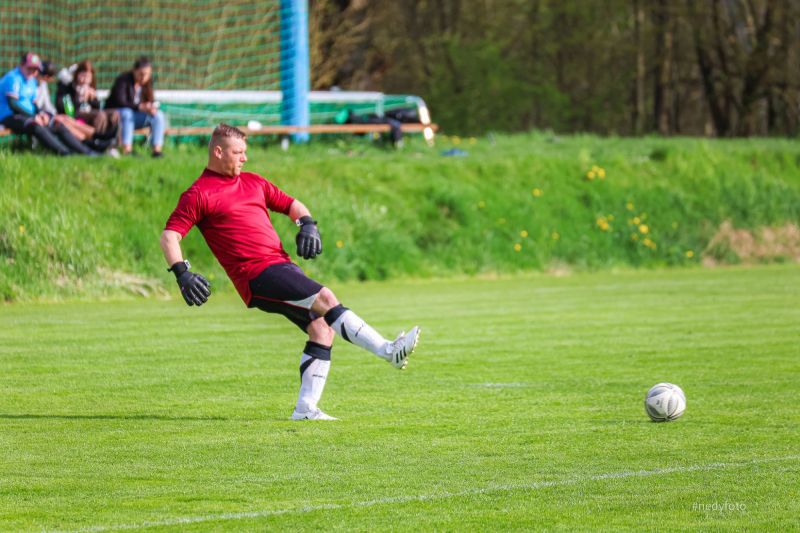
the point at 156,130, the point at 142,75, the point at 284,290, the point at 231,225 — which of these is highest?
the point at 142,75

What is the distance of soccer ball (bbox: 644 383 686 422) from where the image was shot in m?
9.99

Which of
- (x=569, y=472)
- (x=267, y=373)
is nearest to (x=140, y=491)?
(x=569, y=472)

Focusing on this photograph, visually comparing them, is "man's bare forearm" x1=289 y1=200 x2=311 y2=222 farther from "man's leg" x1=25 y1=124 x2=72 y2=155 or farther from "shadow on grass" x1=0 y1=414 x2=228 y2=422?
"man's leg" x1=25 y1=124 x2=72 y2=155

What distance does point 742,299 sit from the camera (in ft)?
66.5

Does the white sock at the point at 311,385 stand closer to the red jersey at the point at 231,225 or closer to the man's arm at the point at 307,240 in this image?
the red jersey at the point at 231,225

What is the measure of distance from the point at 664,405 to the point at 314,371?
2332 millimetres

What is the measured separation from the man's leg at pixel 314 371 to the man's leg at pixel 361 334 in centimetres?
18

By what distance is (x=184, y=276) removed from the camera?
32.6 feet

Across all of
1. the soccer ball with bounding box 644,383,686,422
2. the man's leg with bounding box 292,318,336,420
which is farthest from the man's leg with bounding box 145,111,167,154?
the soccer ball with bounding box 644,383,686,422

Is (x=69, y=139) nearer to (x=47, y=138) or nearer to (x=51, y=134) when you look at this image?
(x=51, y=134)

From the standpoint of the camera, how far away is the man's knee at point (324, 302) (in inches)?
398

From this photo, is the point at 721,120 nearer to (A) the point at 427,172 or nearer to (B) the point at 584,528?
(A) the point at 427,172

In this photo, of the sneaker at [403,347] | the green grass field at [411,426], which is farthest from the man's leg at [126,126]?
the sneaker at [403,347]

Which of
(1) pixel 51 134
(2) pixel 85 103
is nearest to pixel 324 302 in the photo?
(1) pixel 51 134
